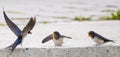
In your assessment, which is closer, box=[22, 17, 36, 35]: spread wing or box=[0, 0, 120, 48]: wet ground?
box=[22, 17, 36, 35]: spread wing

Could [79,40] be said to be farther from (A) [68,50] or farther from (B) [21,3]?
(B) [21,3]

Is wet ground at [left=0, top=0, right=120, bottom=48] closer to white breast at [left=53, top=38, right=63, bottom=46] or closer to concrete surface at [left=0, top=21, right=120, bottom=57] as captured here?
concrete surface at [left=0, top=21, right=120, bottom=57]

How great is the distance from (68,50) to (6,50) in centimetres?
75

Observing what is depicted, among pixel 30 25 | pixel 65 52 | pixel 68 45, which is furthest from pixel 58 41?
pixel 30 25

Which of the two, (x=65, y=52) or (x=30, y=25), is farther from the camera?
(x=65, y=52)

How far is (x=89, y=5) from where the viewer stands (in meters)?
17.0

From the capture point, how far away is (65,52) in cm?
756

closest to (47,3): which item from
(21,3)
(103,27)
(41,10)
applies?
(21,3)

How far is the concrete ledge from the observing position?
749 centimetres

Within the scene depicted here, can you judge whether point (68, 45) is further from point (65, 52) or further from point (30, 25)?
point (30, 25)

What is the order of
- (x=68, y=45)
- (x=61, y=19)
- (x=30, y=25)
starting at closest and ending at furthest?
(x=30, y=25) → (x=68, y=45) → (x=61, y=19)

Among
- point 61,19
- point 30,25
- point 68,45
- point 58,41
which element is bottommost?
point 61,19

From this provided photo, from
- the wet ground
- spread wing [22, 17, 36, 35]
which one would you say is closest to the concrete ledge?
the wet ground

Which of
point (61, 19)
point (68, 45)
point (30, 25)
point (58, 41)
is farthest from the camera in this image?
point (61, 19)
